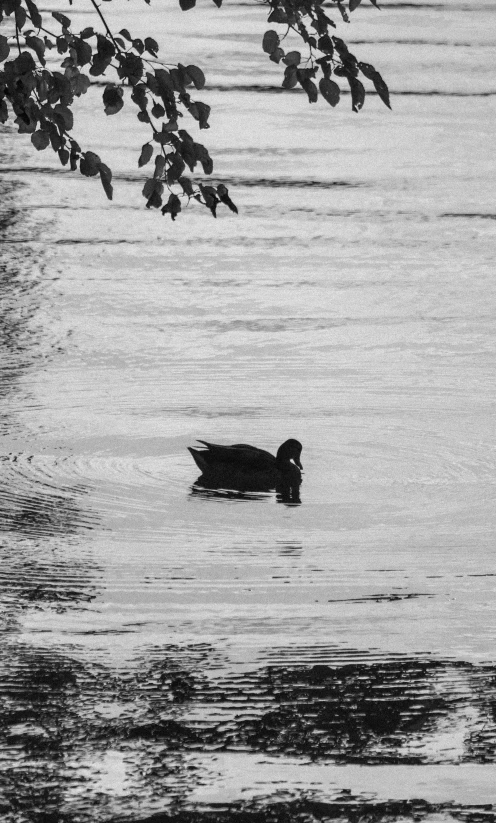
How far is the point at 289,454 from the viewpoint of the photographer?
Answer: 833cm

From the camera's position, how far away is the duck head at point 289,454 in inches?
326

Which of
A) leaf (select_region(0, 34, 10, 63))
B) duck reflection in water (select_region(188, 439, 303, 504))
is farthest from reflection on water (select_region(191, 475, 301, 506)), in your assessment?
leaf (select_region(0, 34, 10, 63))

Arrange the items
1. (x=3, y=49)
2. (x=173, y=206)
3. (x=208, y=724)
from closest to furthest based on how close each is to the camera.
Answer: (x=208, y=724) → (x=3, y=49) → (x=173, y=206)

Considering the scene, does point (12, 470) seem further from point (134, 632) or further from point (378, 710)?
point (378, 710)

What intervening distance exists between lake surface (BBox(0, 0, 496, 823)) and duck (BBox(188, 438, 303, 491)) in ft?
0.36

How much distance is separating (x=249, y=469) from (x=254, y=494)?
227 millimetres

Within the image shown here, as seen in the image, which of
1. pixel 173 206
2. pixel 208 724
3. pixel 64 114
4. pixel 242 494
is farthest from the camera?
pixel 242 494

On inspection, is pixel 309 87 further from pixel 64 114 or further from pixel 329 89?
pixel 64 114

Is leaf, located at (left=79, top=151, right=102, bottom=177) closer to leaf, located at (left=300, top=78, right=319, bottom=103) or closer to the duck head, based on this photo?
leaf, located at (left=300, top=78, right=319, bottom=103)

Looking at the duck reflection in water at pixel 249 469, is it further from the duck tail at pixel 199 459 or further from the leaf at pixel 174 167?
the leaf at pixel 174 167

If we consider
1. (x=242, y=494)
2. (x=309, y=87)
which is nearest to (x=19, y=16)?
(x=309, y=87)

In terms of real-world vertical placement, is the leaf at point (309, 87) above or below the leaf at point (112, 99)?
above

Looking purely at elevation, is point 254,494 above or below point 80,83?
below

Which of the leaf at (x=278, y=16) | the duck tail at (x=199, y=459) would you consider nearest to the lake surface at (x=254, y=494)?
the duck tail at (x=199, y=459)
